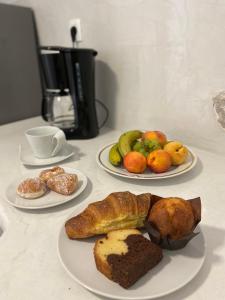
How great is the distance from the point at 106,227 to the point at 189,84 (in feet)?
1.79

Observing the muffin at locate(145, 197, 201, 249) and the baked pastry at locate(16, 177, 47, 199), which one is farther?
the baked pastry at locate(16, 177, 47, 199)

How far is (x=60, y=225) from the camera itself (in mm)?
551

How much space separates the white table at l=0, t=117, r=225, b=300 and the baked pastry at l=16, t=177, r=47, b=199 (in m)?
0.04

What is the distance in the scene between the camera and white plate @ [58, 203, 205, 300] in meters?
0.37

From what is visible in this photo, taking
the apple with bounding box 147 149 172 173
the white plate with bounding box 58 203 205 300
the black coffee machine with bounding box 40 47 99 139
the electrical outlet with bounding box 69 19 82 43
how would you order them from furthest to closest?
1. the electrical outlet with bounding box 69 19 82 43
2. the black coffee machine with bounding box 40 47 99 139
3. the apple with bounding box 147 149 172 173
4. the white plate with bounding box 58 203 205 300

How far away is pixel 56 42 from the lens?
1239 mm

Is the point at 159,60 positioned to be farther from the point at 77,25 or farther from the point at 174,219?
the point at 174,219

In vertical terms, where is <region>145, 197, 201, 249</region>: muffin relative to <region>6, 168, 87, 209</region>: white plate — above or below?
above

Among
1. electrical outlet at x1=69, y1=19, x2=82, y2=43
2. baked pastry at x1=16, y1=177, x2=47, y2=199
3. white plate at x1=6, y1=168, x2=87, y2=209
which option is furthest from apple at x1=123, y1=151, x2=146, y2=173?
electrical outlet at x1=69, y1=19, x2=82, y2=43

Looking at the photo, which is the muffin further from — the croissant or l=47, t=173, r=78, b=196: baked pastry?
l=47, t=173, r=78, b=196: baked pastry

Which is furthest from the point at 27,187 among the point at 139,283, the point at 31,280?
the point at 139,283

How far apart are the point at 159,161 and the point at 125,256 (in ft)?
1.14

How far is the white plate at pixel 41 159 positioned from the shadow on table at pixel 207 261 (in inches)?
18.6

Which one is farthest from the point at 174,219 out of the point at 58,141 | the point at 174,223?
the point at 58,141
